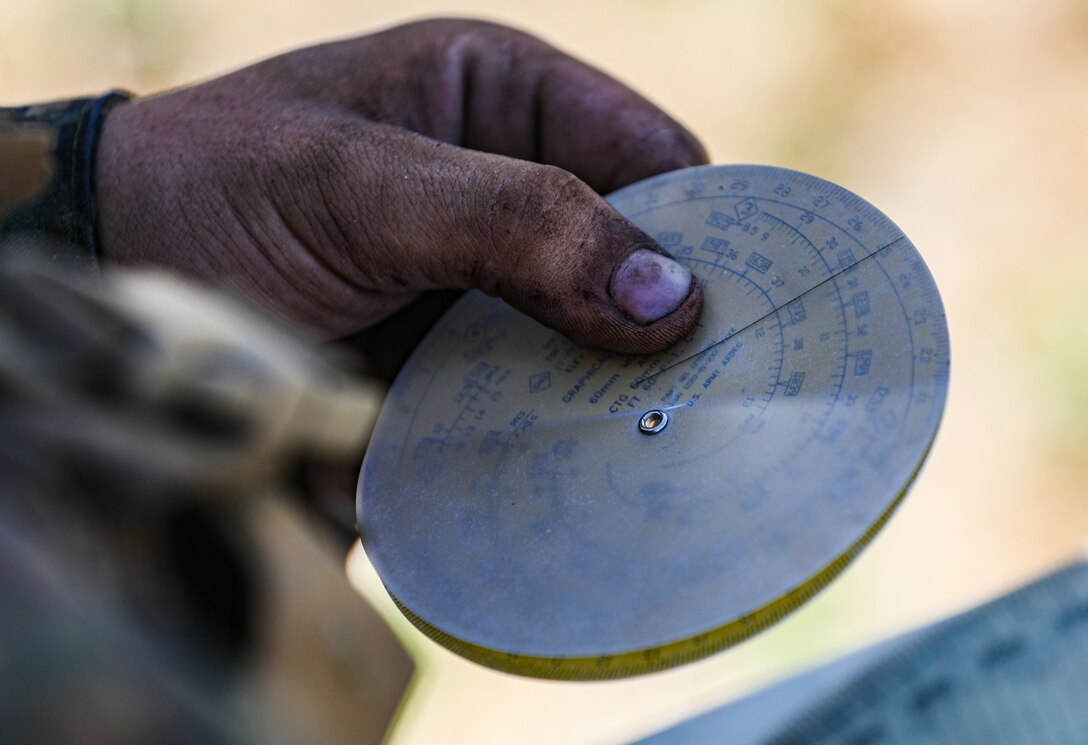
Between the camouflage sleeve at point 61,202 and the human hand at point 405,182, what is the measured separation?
0.02 m

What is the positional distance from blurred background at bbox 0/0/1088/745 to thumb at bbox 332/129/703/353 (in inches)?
48.7

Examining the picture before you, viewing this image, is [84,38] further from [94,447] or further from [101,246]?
[94,447]

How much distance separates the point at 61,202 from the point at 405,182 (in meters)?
0.45

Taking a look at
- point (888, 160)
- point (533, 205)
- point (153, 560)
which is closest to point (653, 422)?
point (533, 205)

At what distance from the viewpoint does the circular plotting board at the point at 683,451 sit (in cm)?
88

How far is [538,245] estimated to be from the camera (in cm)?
111

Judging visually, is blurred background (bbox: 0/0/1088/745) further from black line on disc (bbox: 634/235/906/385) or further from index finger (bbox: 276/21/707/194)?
black line on disc (bbox: 634/235/906/385)

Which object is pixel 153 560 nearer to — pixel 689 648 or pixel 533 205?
pixel 689 648

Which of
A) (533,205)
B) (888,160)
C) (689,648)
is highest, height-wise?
(533,205)

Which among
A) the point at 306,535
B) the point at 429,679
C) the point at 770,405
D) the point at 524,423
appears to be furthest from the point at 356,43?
the point at 429,679

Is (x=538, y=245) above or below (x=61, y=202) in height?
above

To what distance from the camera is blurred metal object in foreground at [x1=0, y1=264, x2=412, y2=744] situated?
0.40 metres

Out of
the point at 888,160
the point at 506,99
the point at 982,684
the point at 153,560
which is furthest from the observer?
the point at 888,160

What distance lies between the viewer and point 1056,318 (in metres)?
2.60
